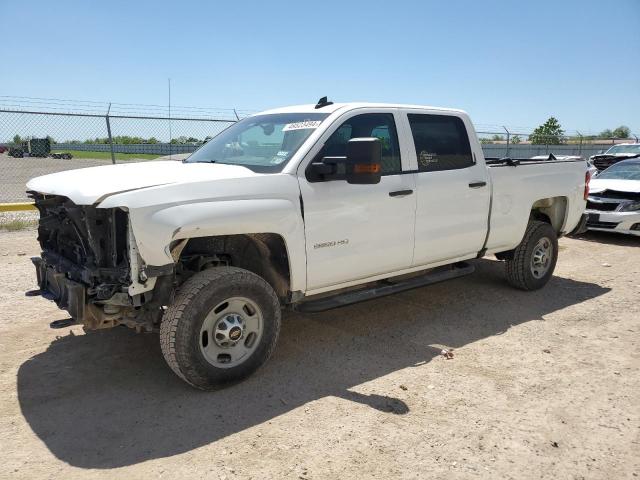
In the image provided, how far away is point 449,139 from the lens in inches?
203

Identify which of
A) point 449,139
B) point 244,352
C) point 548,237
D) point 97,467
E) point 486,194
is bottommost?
point 97,467

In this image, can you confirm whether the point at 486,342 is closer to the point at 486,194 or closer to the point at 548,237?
the point at 486,194

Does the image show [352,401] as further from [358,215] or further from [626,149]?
[626,149]

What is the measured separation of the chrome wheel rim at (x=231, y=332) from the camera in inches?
144

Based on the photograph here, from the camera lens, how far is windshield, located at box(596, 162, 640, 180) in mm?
10322

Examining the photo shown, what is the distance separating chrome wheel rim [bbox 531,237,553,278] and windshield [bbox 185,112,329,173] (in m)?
3.34

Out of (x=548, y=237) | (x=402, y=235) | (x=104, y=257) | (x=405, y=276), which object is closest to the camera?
(x=104, y=257)

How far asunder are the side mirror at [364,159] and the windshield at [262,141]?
538 mm

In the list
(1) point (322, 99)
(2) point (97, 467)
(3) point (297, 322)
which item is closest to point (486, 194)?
(1) point (322, 99)

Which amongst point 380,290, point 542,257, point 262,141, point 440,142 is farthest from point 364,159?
point 542,257

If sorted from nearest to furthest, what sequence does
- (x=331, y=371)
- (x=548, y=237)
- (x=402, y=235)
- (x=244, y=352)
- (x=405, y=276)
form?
A: (x=244, y=352) < (x=331, y=371) < (x=402, y=235) < (x=405, y=276) < (x=548, y=237)

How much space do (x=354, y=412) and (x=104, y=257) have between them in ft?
6.26

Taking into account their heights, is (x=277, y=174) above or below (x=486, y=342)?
above

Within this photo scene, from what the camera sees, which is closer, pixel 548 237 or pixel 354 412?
pixel 354 412
